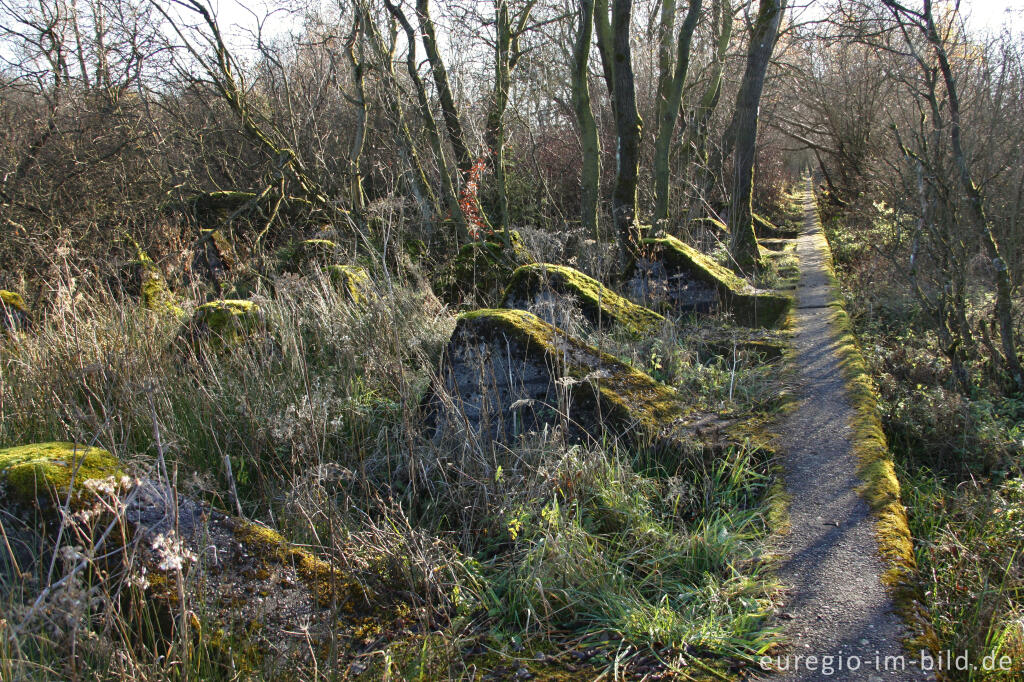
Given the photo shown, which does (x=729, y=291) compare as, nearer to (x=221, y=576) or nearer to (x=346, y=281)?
(x=346, y=281)

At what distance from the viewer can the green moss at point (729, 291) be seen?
673 centimetres

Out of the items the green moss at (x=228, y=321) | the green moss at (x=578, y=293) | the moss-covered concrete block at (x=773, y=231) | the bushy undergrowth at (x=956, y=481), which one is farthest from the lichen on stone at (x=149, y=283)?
the moss-covered concrete block at (x=773, y=231)

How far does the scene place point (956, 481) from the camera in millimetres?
4254

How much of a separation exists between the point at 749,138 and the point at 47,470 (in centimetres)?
950

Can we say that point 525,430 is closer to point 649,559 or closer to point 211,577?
point 649,559

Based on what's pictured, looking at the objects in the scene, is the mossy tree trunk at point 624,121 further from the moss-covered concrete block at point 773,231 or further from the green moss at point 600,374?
the moss-covered concrete block at point 773,231

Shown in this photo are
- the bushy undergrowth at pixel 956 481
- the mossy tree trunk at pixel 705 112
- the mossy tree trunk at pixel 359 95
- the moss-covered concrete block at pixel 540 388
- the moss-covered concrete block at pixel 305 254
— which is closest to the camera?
the bushy undergrowth at pixel 956 481

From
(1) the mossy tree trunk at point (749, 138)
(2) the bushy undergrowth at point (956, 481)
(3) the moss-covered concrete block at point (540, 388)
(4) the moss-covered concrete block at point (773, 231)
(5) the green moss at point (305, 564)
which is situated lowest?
(2) the bushy undergrowth at point (956, 481)

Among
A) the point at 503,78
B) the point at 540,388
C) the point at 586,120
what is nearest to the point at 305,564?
the point at 540,388

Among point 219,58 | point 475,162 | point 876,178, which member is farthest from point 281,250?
point 876,178

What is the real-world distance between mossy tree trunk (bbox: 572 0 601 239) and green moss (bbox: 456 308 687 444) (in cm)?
483

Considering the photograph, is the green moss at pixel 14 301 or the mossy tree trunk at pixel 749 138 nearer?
the green moss at pixel 14 301

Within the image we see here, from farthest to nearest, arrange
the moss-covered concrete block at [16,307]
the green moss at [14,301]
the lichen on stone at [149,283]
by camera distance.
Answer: the lichen on stone at [149,283], the green moss at [14,301], the moss-covered concrete block at [16,307]

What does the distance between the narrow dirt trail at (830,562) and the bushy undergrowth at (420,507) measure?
5.3 inches
